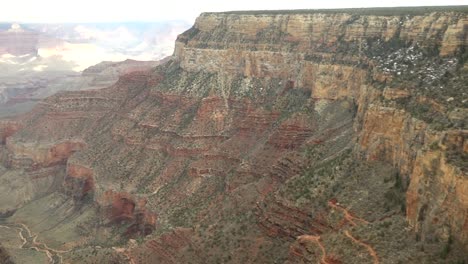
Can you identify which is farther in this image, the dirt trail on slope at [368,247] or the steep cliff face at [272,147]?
the steep cliff face at [272,147]

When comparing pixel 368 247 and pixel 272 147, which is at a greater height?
pixel 368 247

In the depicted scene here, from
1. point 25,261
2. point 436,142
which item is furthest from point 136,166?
point 436,142

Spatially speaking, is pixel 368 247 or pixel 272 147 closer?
pixel 368 247

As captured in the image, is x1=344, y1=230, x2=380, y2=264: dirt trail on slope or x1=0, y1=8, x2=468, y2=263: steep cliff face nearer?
x1=344, y1=230, x2=380, y2=264: dirt trail on slope

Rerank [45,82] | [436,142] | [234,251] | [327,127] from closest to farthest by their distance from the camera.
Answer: [436,142] < [234,251] < [327,127] < [45,82]

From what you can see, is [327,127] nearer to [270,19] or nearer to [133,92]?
[270,19]

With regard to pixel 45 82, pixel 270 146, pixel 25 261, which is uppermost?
pixel 270 146

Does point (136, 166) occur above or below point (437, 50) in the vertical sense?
below

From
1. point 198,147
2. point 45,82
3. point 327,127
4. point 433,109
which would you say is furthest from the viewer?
point 45,82
